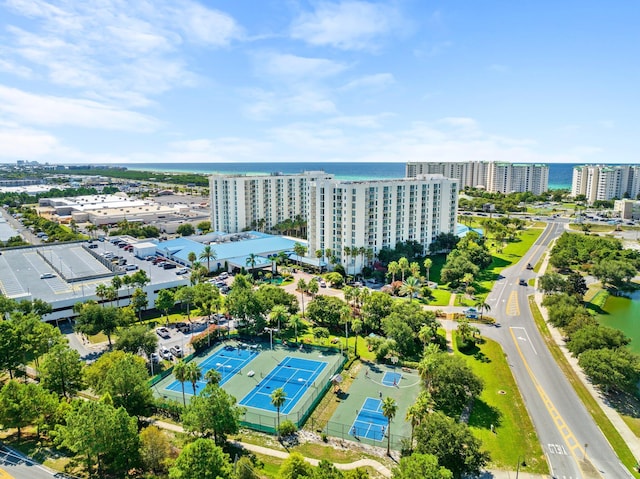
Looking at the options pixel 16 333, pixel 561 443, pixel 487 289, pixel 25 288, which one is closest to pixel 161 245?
pixel 25 288

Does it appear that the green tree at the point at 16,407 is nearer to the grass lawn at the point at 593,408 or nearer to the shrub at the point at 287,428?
the shrub at the point at 287,428

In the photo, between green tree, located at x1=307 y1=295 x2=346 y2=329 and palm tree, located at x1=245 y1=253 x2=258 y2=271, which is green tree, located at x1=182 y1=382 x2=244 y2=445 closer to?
green tree, located at x1=307 y1=295 x2=346 y2=329

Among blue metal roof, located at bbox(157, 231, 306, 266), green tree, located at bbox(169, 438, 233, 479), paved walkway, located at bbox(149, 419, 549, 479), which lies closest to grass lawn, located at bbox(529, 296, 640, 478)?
paved walkway, located at bbox(149, 419, 549, 479)

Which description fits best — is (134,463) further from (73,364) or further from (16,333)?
(16,333)

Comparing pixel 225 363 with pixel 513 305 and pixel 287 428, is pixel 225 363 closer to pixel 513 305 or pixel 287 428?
pixel 287 428

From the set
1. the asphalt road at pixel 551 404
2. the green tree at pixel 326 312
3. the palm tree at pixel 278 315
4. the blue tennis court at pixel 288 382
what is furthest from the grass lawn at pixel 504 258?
the blue tennis court at pixel 288 382

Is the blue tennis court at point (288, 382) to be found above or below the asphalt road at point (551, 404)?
below

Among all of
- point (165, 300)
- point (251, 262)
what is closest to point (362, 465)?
point (165, 300)
